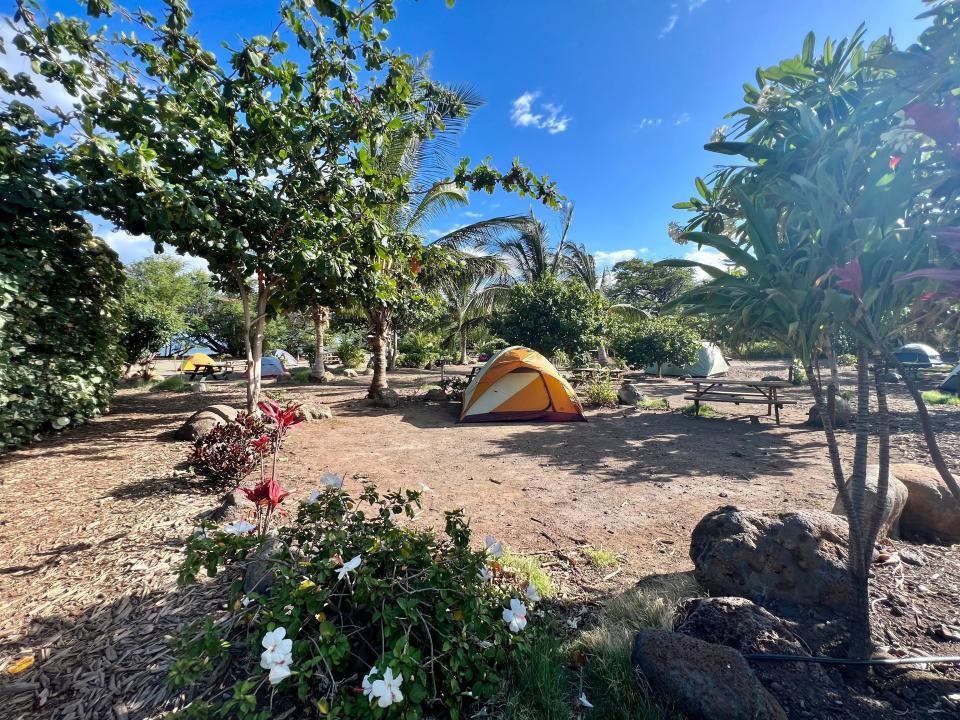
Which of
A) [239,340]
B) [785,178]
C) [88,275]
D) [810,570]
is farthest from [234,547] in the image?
[239,340]

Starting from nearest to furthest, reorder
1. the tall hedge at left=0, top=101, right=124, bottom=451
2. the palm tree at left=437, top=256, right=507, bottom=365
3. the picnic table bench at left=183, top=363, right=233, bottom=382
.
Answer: the tall hedge at left=0, top=101, right=124, bottom=451 < the palm tree at left=437, top=256, right=507, bottom=365 < the picnic table bench at left=183, top=363, right=233, bottom=382

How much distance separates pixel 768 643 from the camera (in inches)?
71.2

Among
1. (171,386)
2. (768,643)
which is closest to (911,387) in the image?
(768,643)

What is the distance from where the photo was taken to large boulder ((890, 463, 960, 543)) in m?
3.06

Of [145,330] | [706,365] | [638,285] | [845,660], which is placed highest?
[638,285]

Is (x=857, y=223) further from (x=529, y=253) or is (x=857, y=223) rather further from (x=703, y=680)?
(x=529, y=253)

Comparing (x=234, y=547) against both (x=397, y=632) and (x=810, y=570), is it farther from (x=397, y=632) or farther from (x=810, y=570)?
(x=810, y=570)

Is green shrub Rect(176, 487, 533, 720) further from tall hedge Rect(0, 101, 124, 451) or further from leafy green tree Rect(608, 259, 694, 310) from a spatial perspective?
leafy green tree Rect(608, 259, 694, 310)

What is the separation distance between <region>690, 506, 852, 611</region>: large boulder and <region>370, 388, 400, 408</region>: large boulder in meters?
8.71

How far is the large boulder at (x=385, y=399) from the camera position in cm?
1030

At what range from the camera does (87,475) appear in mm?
4234

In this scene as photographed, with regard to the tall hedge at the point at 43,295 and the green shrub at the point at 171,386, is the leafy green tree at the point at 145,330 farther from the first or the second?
the tall hedge at the point at 43,295

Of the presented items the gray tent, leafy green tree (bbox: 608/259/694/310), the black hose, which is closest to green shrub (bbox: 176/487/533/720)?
the black hose

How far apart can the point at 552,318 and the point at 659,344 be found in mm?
6793
